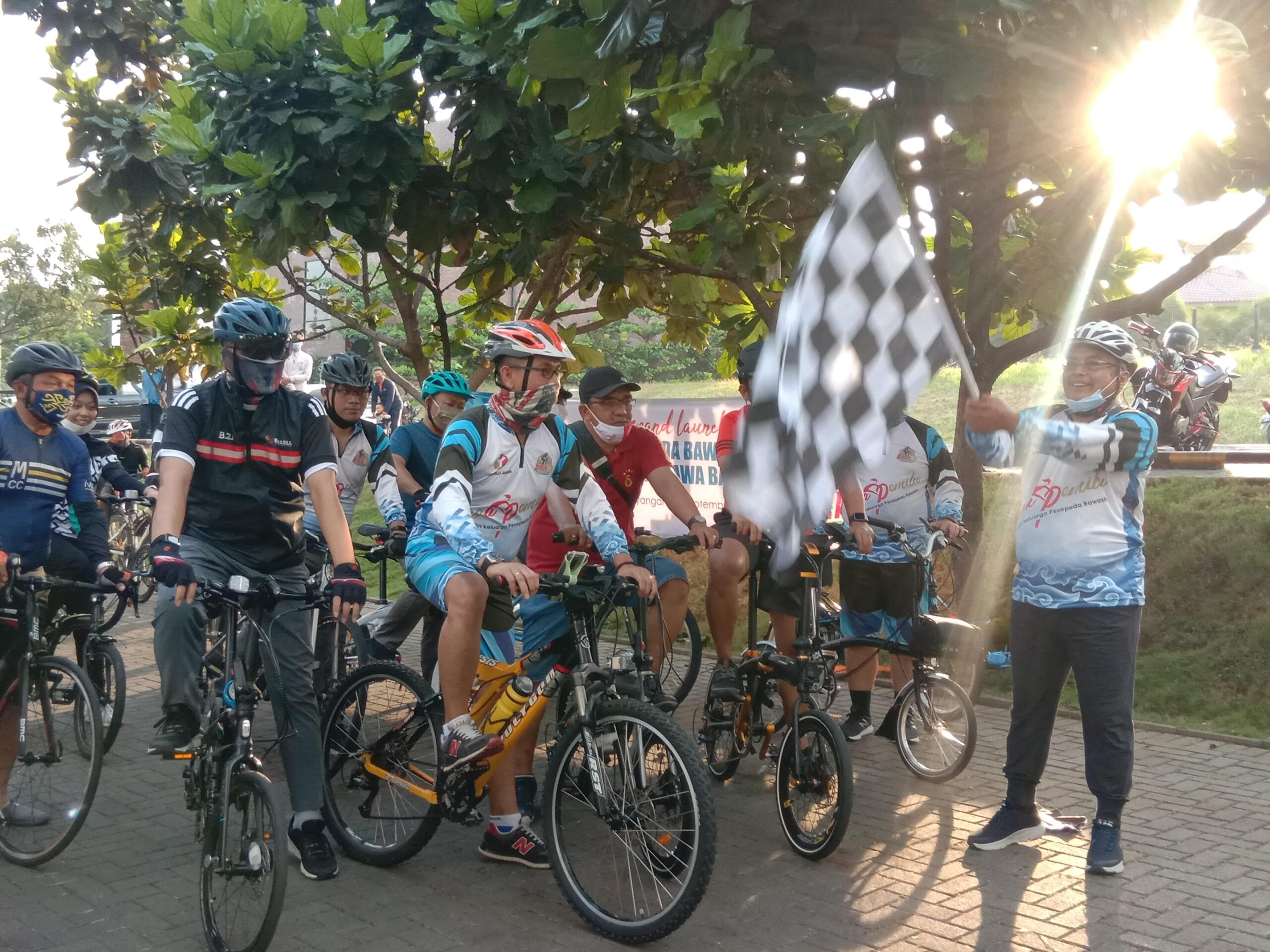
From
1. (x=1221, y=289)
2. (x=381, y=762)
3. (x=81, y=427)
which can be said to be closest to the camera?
(x=381, y=762)

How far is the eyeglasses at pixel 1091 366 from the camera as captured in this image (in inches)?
201

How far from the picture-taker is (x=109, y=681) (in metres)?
7.46

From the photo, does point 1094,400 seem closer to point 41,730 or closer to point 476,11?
point 476,11

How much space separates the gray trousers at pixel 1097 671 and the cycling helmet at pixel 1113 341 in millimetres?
1007

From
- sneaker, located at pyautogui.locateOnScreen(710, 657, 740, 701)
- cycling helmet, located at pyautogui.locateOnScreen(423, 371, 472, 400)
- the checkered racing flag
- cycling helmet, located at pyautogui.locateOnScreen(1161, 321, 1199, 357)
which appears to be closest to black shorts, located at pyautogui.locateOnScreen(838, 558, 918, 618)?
sneaker, located at pyautogui.locateOnScreen(710, 657, 740, 701)

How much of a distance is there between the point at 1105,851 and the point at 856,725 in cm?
214

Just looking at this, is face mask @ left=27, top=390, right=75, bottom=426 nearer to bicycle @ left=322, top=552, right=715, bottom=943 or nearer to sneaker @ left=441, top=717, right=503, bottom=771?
bicycle @ left=322, top=552, right=715, bottom=943

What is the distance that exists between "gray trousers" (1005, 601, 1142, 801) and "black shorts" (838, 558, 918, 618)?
1298mm

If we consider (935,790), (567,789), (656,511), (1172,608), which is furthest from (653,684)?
(656,511)

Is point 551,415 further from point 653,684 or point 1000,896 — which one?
point 1000,896

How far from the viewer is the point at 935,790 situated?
646cm

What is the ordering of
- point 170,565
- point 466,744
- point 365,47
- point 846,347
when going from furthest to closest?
point 365,47 < point 466,744 < point 170,565 < point 846,347

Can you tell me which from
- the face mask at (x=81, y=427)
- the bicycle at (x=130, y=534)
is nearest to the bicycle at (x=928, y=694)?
the face mask at (x=81, y=427)

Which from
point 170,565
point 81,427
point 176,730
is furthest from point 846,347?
point 81,427
